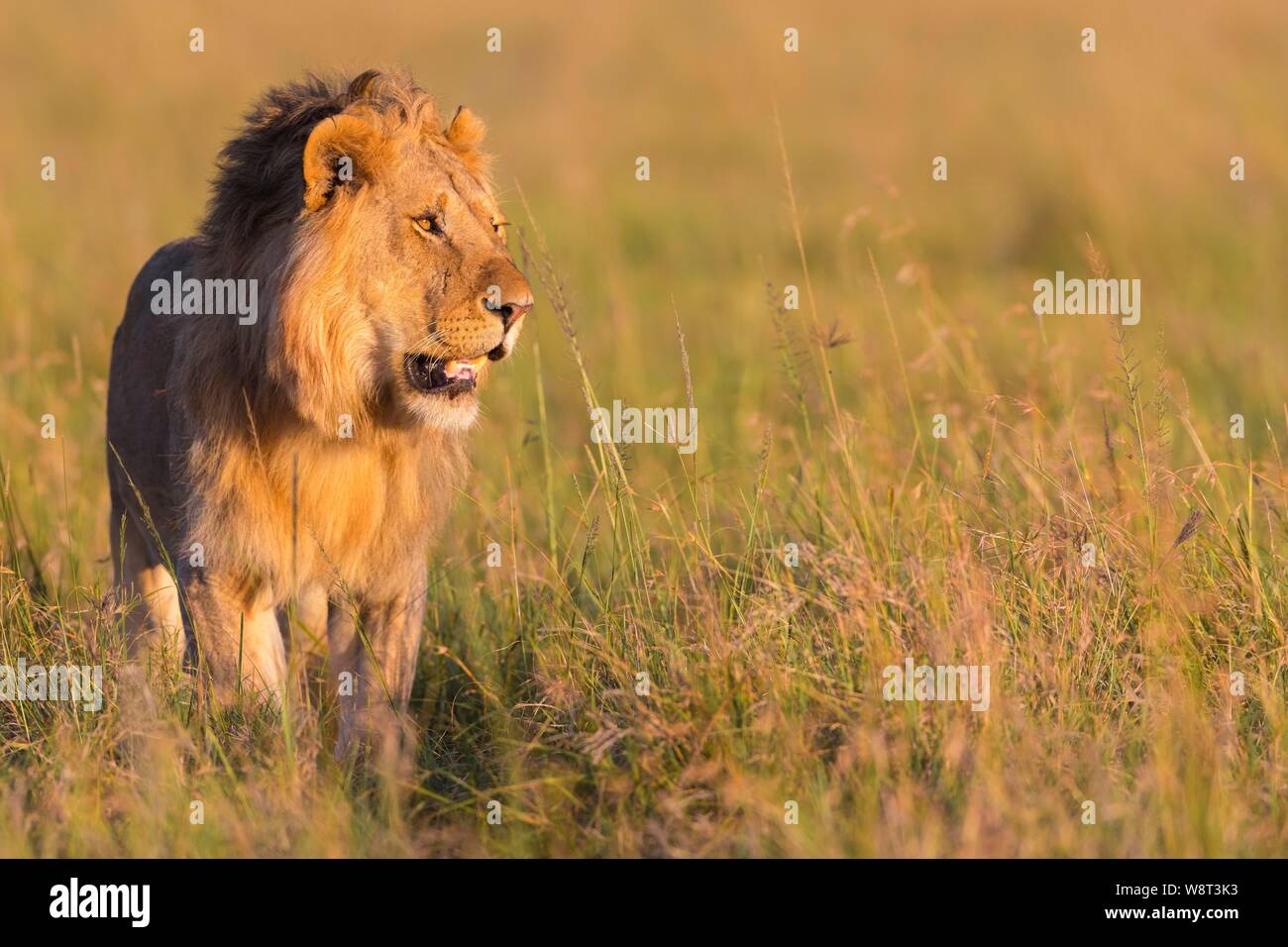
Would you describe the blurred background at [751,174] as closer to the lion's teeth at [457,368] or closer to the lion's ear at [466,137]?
the lion's ear at [466,137]

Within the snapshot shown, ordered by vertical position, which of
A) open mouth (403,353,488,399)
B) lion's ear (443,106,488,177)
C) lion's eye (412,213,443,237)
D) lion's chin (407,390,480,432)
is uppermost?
lion's ear (443,106,488,177)

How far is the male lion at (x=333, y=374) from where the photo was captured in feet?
14.4

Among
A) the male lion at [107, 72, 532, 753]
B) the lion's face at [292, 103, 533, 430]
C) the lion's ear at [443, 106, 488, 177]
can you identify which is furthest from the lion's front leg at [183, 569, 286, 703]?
the lion's ear at [443, 106, 488, 177]

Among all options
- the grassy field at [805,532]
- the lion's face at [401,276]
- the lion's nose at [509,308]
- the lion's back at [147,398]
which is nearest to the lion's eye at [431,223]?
the lion's face at [401,276]

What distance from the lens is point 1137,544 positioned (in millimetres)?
4785

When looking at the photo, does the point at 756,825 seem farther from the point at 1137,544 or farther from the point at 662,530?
the point at 662,530

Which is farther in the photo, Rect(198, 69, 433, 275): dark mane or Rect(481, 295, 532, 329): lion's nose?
Rect(198, 69, 433, 275): dark mane

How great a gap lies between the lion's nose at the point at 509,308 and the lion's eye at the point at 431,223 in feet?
0.98

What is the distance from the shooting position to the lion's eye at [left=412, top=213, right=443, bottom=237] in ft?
14.7

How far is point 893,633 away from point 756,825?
0.76 metres

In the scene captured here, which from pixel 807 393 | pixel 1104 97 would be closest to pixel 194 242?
pixel 807 393

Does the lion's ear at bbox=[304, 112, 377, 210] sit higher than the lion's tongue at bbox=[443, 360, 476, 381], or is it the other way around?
the lion's ear at bbox=[304, 112, 377, 210]

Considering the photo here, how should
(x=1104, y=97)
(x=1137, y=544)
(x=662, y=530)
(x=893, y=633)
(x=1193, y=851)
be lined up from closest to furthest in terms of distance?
1. (x=1193, y=851)
2. (x=893, y=633)
3. (x=1137, y=544)
4. (x=662, y=530)
5. (x=1104, y=97)

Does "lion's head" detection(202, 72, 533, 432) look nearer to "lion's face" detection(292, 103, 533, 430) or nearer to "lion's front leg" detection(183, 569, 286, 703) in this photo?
"lion's face" detection(292, 103, 533, 430)
